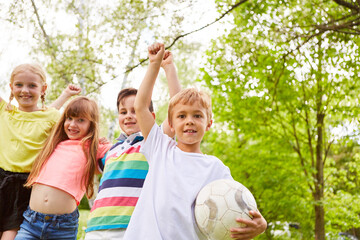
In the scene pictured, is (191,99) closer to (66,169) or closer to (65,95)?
(66,169)

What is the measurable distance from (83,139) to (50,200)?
1.96 ft

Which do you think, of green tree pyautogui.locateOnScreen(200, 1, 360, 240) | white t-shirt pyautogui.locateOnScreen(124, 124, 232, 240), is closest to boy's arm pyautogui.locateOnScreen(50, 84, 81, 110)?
white t-shirt pyautogui.locateOnScreen(124, 124, 232, 240)

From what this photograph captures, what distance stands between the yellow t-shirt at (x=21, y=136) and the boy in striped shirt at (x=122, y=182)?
29.8 inches

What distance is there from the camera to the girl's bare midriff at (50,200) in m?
2.80

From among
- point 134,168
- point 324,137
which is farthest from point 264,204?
point 134,168

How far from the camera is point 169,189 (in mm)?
2096

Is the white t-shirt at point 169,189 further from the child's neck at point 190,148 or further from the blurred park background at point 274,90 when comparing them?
the blurred park background at point 274,90

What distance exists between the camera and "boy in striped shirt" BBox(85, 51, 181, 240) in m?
2.44

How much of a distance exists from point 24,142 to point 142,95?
141 cm

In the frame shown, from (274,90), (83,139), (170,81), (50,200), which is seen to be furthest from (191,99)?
(274,90)

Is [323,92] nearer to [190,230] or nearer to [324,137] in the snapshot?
[324,137]

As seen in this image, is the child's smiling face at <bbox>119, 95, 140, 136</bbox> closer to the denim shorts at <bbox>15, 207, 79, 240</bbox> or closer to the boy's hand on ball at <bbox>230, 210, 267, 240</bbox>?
the denim shorts at <bbox>15, 207, 79, 240</bbox>

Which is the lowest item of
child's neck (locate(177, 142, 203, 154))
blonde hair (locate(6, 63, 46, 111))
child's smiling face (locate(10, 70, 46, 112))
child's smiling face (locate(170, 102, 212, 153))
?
child's neck (locate(177, 142, 203, 154))

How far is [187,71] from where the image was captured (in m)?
19.7
